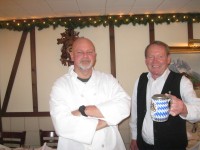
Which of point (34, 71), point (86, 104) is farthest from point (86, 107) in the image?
point (34, 71)

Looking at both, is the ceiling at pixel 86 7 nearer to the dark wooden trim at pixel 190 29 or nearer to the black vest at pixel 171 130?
the dark wooden trim at pixel 190 29

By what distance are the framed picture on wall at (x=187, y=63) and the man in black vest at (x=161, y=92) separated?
2413mm

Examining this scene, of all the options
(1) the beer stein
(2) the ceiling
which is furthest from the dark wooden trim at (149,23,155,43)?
(1) the beer stein

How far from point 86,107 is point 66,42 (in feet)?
9.75

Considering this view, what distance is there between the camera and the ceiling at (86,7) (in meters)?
3.63

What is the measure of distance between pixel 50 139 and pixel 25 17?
8.62ft

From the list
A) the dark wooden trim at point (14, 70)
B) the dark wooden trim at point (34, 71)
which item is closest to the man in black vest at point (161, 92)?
the dark wooden trim at point (34, 71)

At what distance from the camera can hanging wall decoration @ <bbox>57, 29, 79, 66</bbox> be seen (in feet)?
14.8

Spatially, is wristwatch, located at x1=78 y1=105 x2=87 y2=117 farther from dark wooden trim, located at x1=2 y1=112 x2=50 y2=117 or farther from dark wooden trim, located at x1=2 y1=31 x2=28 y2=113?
dark wooden trim, located at x1=2 y1=31 x2=28 y2=113

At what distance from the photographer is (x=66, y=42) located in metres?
4.56

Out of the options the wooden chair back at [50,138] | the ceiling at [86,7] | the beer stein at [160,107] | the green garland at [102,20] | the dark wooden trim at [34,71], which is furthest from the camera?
the dark wooden trim at [34,71]

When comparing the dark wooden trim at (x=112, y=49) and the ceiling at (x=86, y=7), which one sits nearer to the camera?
the ceiling at (x=86, y=7)

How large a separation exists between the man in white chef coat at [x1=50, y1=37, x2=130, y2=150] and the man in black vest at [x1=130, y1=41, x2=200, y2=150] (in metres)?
0.33

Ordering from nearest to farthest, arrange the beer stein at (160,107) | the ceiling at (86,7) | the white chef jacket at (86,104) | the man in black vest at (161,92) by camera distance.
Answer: the beer stein at (160,107), the white chef jacket at (86,104), the man in black vest at (161,92), the ceiling at (86,7)
